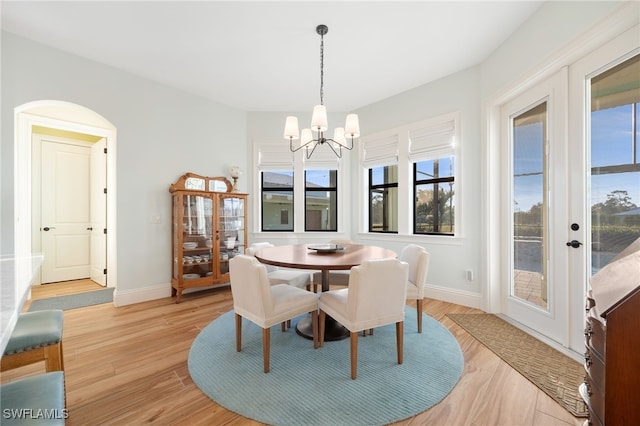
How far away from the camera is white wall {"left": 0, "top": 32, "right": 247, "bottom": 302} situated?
2.52 metres

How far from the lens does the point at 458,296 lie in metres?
3.19

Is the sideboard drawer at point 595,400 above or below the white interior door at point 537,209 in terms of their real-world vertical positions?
below

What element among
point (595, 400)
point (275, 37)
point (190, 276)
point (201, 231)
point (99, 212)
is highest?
point (275, 37)

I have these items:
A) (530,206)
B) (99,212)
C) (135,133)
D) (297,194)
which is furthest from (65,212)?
(530,206)

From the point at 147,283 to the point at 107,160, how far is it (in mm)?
2086

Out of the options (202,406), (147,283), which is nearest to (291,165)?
(147,283)

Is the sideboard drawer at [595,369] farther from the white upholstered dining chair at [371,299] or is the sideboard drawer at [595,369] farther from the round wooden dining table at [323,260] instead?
the round wooden dining table at [323,260]

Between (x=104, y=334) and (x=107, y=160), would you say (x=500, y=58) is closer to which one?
(x=104, y=334)

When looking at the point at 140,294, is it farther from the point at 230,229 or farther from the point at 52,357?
the point at 52,357

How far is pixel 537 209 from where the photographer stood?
2.42 metres

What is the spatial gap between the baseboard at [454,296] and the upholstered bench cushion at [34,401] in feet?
11.3

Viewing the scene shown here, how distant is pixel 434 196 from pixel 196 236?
3315 mm

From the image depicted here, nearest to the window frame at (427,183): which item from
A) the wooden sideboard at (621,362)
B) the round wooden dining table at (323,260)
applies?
the round wooden dining table at (323,260)

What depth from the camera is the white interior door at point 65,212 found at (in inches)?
160
